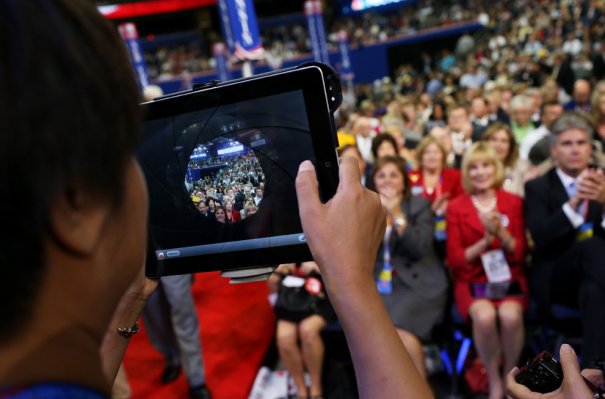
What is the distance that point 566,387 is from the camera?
0.97m

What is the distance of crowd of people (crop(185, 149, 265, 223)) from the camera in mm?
950

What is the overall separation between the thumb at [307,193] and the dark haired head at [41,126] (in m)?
0.32

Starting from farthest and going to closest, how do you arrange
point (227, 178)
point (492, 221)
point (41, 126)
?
point (492, 221), point (227, 178), point (41, 126)

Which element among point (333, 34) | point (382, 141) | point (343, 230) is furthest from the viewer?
point (333, 34)

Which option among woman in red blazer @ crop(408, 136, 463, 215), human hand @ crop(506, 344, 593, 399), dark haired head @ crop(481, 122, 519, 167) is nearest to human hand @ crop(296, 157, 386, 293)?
human hand @ crop(506, 344, 593, 399)

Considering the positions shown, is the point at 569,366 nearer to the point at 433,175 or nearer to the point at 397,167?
the point at 397,167

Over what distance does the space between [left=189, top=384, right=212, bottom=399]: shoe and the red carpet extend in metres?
0.08

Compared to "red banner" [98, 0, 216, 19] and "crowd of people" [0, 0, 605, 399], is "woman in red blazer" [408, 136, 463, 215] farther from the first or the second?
"red banner" [98, 0, 216, 19]

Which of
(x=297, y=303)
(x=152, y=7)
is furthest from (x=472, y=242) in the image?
(x=152, y=7)

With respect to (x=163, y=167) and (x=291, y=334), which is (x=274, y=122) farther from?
(x=291, y=334)

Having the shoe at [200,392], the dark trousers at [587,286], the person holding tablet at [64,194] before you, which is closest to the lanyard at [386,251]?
the dark trousers at [587,286]

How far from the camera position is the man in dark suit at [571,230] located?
7.22 ft

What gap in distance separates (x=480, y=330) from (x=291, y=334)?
1.02m

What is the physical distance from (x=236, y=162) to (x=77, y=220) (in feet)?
1.72
